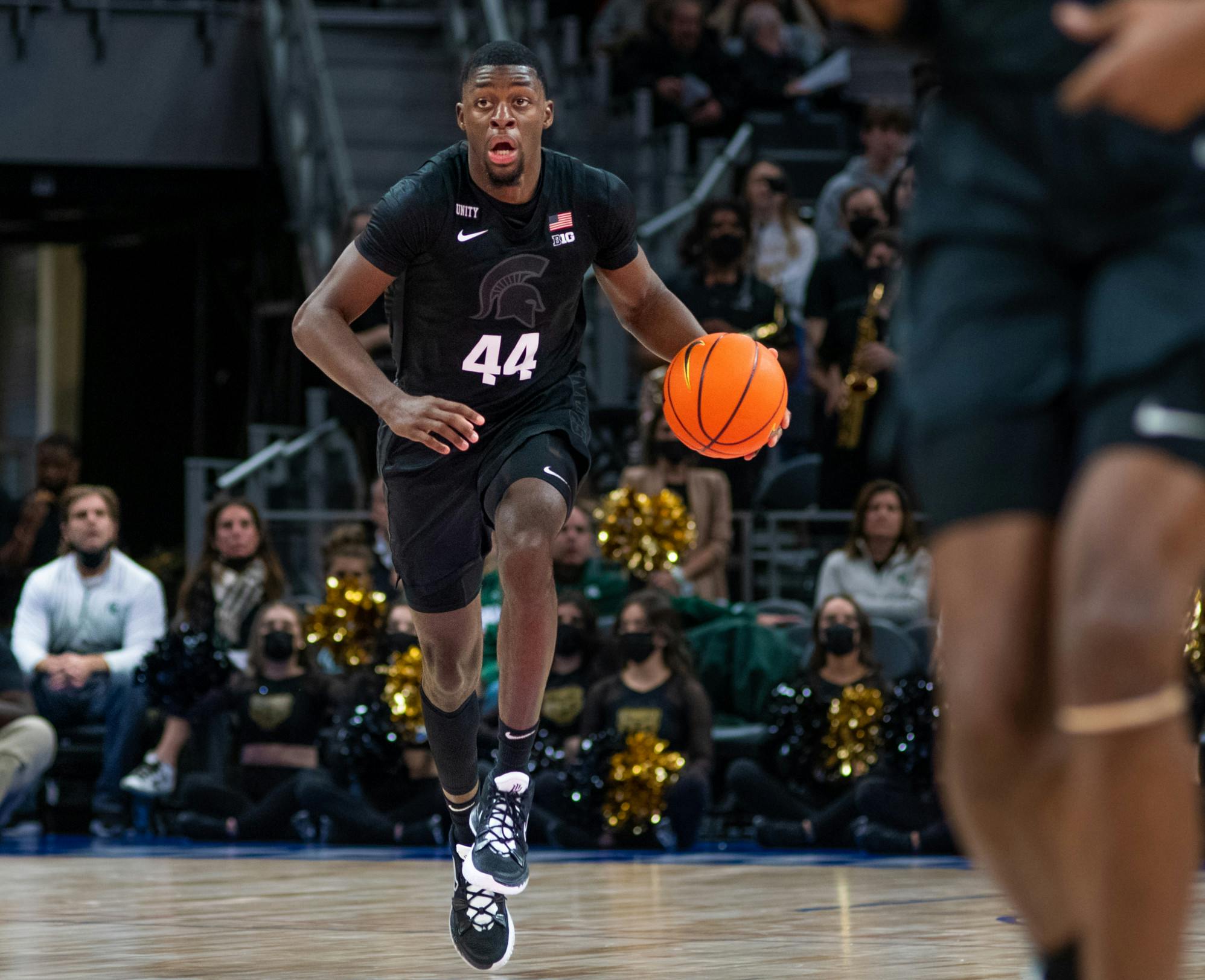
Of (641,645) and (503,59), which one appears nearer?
(503,59)

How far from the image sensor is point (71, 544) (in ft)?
35.3

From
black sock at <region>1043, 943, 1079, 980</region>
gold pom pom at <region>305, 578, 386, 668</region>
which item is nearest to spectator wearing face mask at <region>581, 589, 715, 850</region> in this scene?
gold pom pom at <region>305, 578, 386, 668</region>

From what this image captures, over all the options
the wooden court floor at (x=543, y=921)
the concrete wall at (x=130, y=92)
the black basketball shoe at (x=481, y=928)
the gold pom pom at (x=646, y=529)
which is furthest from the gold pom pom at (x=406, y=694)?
the concrete wall at (x=130, y=92)

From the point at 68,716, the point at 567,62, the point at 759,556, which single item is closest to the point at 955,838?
the point at 759,556

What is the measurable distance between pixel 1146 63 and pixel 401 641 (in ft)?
24.8

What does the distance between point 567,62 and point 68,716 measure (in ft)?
18.7

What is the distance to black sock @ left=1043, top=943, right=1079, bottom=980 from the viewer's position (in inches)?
96.8

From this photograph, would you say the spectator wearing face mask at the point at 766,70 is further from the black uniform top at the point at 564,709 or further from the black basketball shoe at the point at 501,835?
the black basketball shoe at the point at 501,835

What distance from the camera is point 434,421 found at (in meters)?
4.81

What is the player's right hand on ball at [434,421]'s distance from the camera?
15.7 ft

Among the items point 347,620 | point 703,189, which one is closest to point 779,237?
point 703,189

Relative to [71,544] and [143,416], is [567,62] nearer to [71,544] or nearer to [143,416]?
[71,544]

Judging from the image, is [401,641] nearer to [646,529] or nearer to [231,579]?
[646,529]

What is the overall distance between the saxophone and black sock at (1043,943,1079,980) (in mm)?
7902
